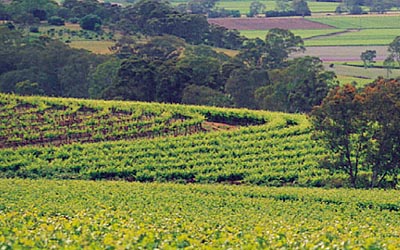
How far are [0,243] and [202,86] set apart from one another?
52.8 m

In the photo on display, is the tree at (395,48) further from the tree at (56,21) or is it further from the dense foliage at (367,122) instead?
the dense foliage at (367,122)

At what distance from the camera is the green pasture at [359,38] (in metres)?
108

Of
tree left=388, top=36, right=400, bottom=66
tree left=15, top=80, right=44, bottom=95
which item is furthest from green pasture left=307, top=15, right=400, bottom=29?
tree left=15, top=80, right=44, bottom=95

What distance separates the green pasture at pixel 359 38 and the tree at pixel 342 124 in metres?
77.4

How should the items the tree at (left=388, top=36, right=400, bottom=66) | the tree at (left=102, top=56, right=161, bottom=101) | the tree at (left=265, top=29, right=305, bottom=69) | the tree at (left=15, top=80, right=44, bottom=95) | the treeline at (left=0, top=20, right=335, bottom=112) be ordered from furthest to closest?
1. the tree at (left=388, top=36, right=400, bottom=66)
2. the tree at (left=265, top=29, right=305, bottom=69)
3. the tree at (left=15, top=80, right=44, bottom=95)
4. the tree at (left=102, top=56, right=161, bottom=101)
5. the treeline at (left=0, top=20, right=335, bottom=112)

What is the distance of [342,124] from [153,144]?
11.9 meters

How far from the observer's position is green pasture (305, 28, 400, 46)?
355ft

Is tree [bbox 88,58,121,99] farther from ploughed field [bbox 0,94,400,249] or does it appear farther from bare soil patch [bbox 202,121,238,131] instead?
bare soil patch [bbox 202,121,238,131]

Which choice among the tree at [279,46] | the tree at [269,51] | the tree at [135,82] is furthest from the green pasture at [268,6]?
the tree at [135,82]

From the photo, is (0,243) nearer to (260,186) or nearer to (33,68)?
(260,186)

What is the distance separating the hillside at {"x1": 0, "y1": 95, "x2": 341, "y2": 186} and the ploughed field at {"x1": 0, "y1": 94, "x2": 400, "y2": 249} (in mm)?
67

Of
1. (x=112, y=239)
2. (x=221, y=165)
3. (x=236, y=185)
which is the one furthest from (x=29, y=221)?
(x=221, y=165)

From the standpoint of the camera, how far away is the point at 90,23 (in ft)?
319

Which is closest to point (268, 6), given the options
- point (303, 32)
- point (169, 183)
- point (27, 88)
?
point (303, 32)
